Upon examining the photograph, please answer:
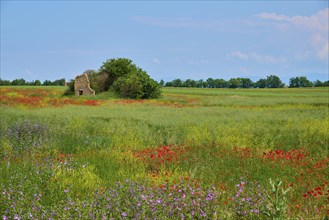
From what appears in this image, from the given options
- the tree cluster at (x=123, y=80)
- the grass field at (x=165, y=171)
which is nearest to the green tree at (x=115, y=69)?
the tree cluster at (x=123, y=80)

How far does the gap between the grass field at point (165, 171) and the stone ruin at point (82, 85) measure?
32.0 m

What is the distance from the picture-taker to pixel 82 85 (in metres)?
50.8

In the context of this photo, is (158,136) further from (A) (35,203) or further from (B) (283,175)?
(A) (35,203)

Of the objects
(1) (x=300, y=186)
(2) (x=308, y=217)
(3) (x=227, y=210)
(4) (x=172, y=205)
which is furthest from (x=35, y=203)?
(1) (x=300, y=186)

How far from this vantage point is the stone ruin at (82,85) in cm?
5044

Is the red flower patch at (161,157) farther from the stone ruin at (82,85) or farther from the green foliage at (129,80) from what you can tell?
the stone ruin at (82,85)

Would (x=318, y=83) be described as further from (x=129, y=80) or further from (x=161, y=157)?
(x=161, y=157)

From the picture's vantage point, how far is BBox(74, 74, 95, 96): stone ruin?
50.4m

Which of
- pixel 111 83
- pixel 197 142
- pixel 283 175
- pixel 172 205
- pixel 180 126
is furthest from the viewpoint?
pixel 111 83

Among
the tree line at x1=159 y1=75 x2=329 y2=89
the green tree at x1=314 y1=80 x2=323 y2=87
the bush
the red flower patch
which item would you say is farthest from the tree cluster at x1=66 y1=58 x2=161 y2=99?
the green tree at x1=314 y1=80 x2=323 y2=87

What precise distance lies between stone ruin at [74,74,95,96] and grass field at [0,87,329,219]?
3196cm

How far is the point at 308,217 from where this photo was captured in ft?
18.0

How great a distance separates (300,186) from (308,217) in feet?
7.54

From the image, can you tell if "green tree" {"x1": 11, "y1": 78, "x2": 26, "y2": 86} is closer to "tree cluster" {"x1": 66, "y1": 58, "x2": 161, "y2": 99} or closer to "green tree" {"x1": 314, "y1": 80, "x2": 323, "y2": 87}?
"tree cluster" {"x1": 66, "y1": 58, "x2": 161, "y2": 99}
